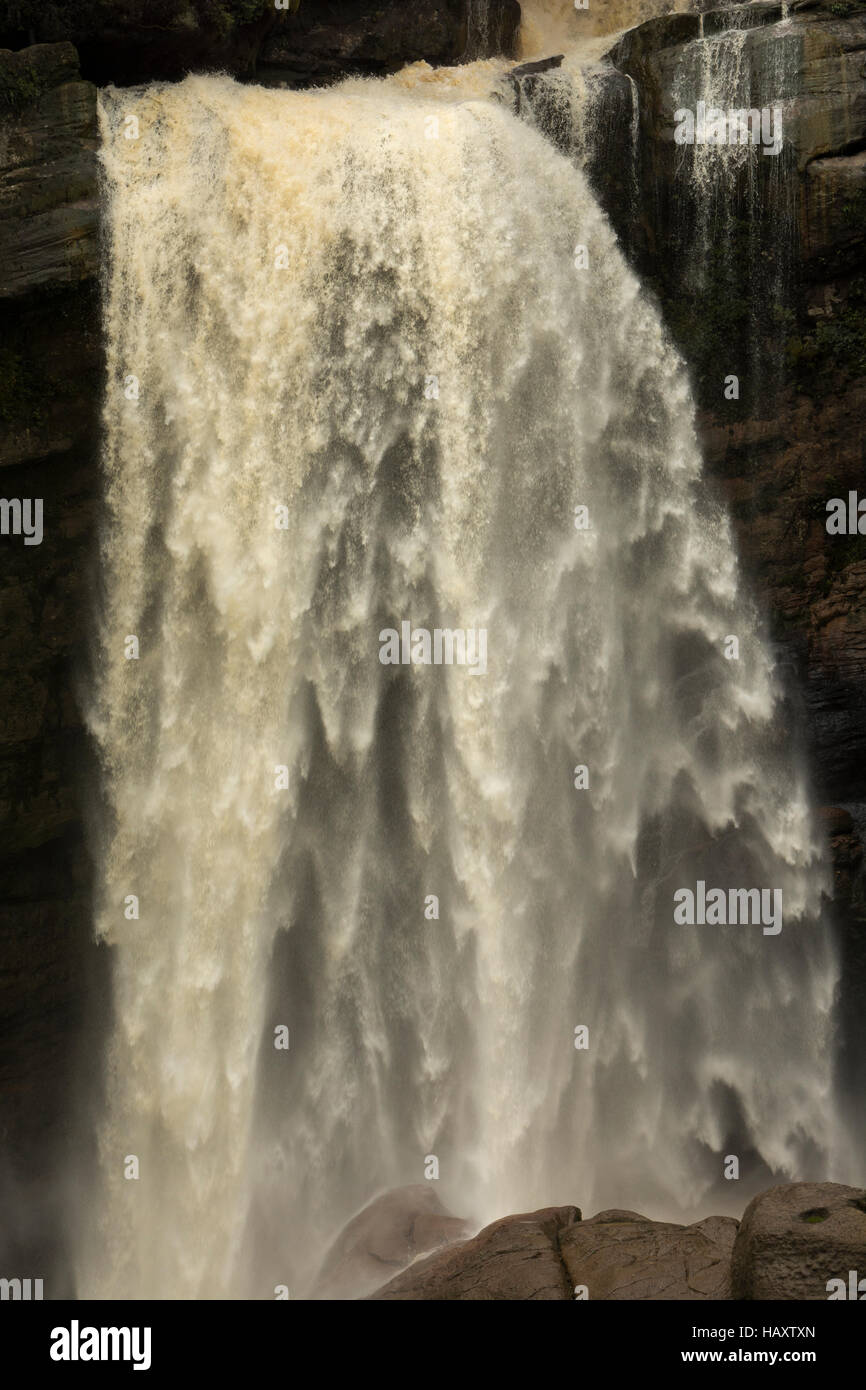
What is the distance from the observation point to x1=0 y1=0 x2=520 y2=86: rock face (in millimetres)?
19047

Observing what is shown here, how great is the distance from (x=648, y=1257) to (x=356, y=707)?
314 inches

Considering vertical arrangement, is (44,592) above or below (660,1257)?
above

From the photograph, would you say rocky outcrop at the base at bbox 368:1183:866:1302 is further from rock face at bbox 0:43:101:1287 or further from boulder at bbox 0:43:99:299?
boulder at bbox 0:43:99:299

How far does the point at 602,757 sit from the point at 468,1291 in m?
7.74

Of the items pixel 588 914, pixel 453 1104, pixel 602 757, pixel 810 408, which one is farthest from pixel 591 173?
pixel 453 1104

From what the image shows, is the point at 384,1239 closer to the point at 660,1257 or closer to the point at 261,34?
the point at 660,1257

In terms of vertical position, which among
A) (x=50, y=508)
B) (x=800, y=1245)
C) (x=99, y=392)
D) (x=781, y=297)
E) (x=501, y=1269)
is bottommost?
(x=501, y=1269)

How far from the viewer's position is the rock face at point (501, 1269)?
43.5 feet

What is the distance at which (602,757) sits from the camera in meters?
19.0

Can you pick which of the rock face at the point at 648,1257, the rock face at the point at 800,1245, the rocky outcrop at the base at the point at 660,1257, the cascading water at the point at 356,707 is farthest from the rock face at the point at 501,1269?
the cascading water at the point at 356,707

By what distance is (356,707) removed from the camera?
18625mm

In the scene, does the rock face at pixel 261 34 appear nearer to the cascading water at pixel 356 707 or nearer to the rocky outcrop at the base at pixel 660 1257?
the cascading water at pixel 356 707

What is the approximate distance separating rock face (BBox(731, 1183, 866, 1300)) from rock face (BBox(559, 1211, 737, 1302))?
0.72 m

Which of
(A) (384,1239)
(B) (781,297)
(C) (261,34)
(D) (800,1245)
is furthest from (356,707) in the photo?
(C) (261,34)
